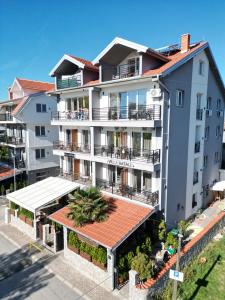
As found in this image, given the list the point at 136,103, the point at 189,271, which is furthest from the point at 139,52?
the point at 189,271

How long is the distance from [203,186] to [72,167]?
15.4 m

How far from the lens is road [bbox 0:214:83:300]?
14.8 m

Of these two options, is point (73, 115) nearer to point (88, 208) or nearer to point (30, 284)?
point (88, 208)

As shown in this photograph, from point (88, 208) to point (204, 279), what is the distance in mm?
9284

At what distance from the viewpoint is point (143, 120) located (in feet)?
59.0

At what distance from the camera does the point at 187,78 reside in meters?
20.7

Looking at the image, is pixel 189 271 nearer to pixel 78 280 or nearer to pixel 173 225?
pixel 173 225

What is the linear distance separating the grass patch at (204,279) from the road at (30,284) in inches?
245

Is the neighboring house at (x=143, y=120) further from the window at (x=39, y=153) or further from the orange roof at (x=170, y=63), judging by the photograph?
the window at (x=39, y=153)

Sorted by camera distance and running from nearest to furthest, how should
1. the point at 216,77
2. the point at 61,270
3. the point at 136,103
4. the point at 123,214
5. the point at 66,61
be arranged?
the point at 61,270
the point at 123,214
the point at 136,103
the point at 66,61
the point at 216,77

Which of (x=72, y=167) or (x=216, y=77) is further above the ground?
(x=216, y=77)

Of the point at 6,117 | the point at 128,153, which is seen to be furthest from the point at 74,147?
the point at 6,117

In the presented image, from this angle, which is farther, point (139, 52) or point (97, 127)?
point (97, 127)

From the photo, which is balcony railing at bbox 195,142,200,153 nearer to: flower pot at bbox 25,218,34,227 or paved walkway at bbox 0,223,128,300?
paved walkway at bbox 0,223,128,300
